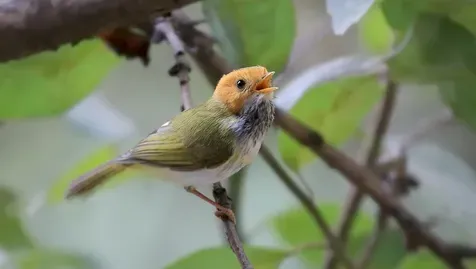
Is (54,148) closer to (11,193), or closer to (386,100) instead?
(11,193)

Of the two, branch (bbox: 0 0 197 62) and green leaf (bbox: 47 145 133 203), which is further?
green leaf (bbox: 47 145 133 203)

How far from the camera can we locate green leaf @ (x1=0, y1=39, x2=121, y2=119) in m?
0.79

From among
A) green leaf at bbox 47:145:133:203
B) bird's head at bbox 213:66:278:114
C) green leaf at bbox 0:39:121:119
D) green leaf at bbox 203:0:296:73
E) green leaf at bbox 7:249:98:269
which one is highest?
green leaf at bbox 47:145:133:203

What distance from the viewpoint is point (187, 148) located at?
71cm

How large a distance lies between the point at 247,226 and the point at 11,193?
53cm

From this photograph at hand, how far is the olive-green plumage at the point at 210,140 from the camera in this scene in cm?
70

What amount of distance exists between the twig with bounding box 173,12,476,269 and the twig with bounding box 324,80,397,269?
0.14 feet

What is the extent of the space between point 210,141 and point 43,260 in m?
0.41

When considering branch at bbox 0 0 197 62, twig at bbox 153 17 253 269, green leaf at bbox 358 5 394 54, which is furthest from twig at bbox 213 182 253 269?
green leaf at bbox 358 5 394 54

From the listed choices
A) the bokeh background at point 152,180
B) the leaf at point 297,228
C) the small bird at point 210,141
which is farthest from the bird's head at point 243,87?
the bokeh background at point 152,180

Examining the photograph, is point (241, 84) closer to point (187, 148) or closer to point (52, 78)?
→ point (187, 148)

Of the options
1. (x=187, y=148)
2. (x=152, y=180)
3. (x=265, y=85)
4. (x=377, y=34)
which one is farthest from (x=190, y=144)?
(x=152, y=180)

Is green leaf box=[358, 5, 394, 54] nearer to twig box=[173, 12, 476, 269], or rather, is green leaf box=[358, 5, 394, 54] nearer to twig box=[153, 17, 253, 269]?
twig box=[173, 12, 476, 269]

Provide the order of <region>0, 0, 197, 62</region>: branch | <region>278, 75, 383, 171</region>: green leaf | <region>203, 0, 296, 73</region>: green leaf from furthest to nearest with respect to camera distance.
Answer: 1. <region>278, 75, 383, 171</region>: green leaf
2. <region>203, 0, 296, 73</region>: green leaf
3. <region>0, 0, 197, 62</region>: branch
